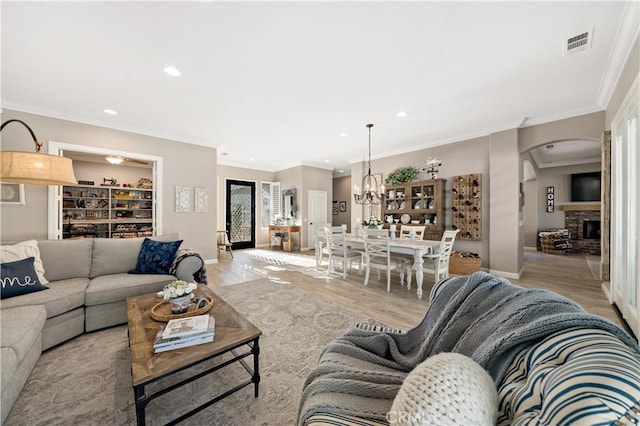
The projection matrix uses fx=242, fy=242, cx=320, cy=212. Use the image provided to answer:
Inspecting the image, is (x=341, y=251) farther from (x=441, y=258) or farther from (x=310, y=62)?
(x=310, y=62)

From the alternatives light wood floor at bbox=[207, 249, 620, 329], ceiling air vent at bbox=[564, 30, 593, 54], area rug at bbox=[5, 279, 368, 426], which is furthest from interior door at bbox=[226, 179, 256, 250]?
ceiling air vent at bbox=[564, 30, 593, 54]

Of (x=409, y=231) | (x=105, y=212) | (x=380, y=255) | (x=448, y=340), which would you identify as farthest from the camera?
(x=105, y=212)

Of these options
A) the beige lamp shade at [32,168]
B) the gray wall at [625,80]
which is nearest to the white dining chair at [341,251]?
the beige lamp shade at [32,168]

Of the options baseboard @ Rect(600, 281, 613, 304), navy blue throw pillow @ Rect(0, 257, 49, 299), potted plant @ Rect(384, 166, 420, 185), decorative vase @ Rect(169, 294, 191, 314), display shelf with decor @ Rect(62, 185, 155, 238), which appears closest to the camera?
decorative vase @ Rect(169, 294, 191, 314)

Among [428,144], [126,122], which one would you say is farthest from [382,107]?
[126,122]

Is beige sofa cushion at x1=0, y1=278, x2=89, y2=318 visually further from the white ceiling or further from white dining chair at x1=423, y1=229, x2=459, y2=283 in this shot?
white dining chair at x1=423, y1=229, x2=459, y2=283

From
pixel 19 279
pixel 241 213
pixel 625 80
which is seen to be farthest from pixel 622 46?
pixel 241 213

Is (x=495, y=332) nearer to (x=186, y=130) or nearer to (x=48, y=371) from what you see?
(x=48, y=371)

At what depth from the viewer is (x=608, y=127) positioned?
11.0ft

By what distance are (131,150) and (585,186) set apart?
12.0 m

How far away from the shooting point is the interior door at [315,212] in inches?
306

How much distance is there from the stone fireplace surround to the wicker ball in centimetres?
1013

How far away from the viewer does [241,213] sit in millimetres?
7848

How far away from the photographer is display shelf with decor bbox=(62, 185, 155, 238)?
533 centimetres
